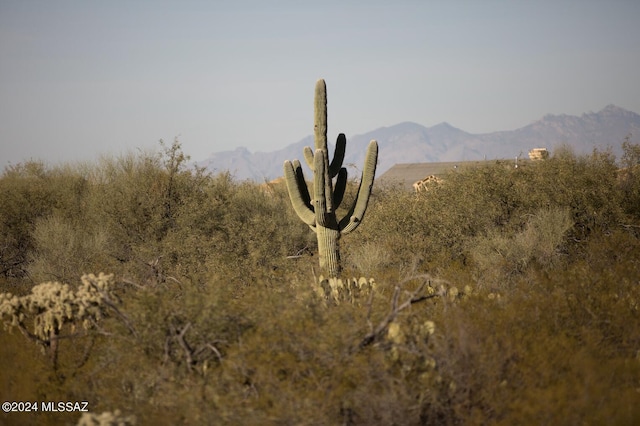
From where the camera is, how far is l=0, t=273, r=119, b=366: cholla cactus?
27.6 feet

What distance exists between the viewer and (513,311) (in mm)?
8742

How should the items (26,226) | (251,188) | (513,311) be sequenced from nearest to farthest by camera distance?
1. (513,311)
2. (26,226)
3. (251,188)

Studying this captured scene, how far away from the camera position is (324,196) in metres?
13.5

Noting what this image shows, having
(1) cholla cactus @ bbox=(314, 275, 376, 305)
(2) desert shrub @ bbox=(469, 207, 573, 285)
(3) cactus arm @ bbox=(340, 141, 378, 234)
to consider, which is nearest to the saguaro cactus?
(3) cactus arm @ bbox=(340, 141, 378, 234)

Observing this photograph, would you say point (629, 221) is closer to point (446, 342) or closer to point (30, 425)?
point (446, 342)

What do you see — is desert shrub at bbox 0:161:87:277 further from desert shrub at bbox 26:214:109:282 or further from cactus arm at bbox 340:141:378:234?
cactus arm at bbox 340:141:378:234

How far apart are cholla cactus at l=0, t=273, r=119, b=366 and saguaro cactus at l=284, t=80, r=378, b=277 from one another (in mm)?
5573

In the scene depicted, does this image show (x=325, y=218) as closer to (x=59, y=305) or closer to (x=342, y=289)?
(x=342, y=289)

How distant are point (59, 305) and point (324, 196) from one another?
20.6 feet

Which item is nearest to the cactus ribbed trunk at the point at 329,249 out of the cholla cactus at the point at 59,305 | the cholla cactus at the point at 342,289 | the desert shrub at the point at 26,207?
the cholla cactus at the point at 342,289

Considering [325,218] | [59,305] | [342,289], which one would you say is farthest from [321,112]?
[59,305]

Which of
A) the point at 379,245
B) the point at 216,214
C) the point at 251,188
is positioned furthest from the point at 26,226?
the point at 379,245

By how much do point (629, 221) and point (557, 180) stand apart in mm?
2149

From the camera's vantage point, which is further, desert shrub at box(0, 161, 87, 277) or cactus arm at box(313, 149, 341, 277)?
desert shrub at box(0, 161, 87, 277)
